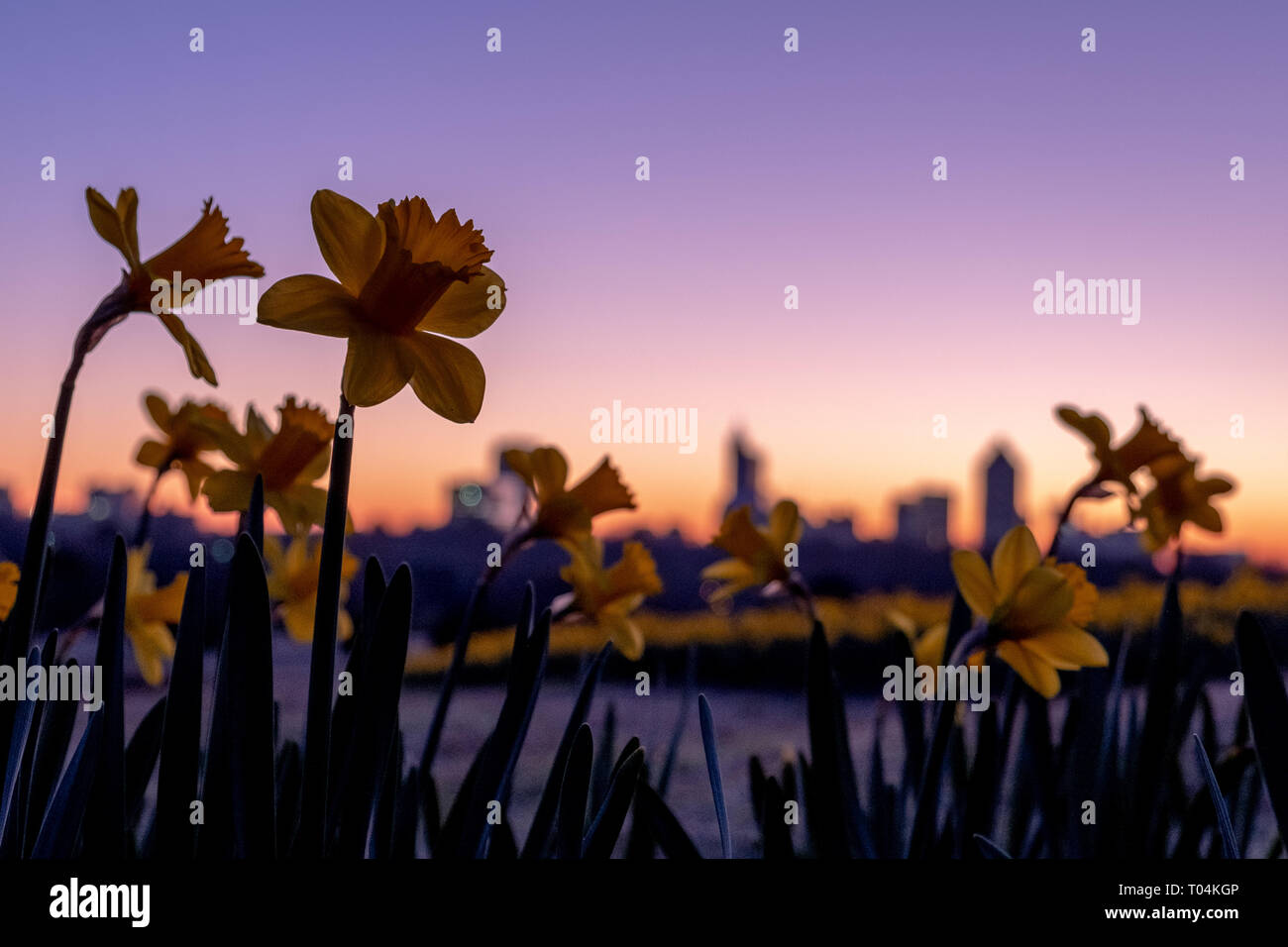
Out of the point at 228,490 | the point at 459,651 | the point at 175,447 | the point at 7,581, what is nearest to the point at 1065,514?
the point at 459,651

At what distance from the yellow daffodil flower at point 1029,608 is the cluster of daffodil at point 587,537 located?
1.31ft

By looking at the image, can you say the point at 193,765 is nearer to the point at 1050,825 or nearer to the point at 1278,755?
the point at 1278,755

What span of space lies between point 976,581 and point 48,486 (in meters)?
0.87

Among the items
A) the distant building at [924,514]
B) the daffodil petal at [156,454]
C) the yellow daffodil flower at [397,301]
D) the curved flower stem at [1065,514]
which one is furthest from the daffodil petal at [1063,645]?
the distant building at [924,514]

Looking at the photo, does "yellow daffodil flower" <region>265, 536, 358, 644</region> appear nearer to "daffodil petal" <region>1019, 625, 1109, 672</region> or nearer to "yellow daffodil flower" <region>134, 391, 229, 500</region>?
"yellow daffodil flower" <region>134, 391, 229, 500</region>

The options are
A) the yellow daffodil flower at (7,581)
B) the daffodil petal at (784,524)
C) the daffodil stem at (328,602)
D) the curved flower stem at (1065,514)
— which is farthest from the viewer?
the daffodil petal at (784,524)

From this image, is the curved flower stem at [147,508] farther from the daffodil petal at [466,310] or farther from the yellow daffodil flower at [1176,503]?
the yellow daffodil flower at [1176,503]

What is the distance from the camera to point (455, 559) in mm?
6281

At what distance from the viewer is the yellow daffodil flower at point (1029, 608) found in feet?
3.10

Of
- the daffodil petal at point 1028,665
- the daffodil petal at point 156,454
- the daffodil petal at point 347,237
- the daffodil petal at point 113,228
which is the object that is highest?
the daffodil petal at point 113,228

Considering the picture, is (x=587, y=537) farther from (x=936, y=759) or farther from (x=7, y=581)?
(x=7, y=581)

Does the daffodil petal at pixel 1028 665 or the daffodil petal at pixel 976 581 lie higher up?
the daffodil petal at pixel 976 581

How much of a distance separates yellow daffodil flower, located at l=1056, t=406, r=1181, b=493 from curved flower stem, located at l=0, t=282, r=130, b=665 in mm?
1059

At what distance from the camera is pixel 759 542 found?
53.7 inches
